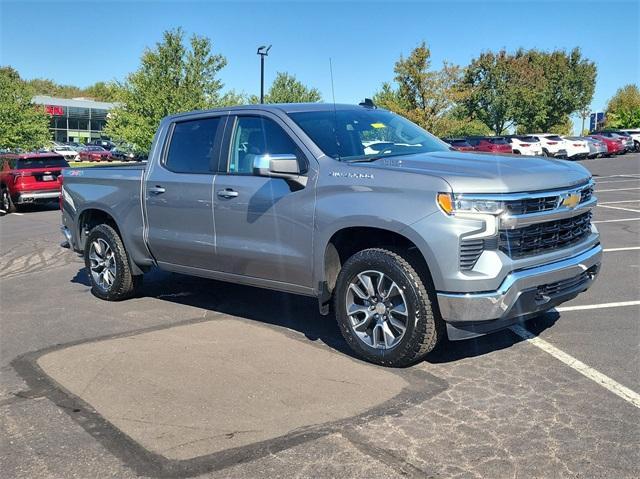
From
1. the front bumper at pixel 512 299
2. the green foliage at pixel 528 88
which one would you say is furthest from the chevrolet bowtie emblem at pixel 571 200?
the green foliage at pixel 528 88

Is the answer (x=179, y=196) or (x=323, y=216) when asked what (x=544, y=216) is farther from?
(x=179, y=196)

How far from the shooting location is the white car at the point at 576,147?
3744 centimetres

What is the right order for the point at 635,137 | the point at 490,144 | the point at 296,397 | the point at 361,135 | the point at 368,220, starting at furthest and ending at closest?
the point at 635,137 → the point at 490,144 → the point at 361,135 → the point at 368,220 → the point at 296,397

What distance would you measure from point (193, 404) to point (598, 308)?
3932 mm

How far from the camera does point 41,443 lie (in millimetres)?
3656

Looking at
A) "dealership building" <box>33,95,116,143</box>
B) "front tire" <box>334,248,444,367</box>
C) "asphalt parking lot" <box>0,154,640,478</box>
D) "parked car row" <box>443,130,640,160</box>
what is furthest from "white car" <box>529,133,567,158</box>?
"dealership building" <box>33,95,116,143</box>

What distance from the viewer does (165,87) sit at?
90.2 feet

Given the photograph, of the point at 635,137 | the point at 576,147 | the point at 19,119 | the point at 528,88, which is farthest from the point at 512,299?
the point at 528,88

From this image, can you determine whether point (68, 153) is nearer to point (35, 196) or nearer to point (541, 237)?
point (35, 196)

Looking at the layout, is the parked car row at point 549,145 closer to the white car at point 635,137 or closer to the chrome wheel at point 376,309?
the white car at point 635,137

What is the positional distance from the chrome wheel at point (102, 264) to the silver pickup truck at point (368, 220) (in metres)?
0.62

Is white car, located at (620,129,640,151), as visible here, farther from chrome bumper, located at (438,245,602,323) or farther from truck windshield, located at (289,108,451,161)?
chrome bumper, located at (438,245,602,323)

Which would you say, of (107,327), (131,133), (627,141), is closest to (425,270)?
(107,327)

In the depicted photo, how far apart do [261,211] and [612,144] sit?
4141 centimetres
